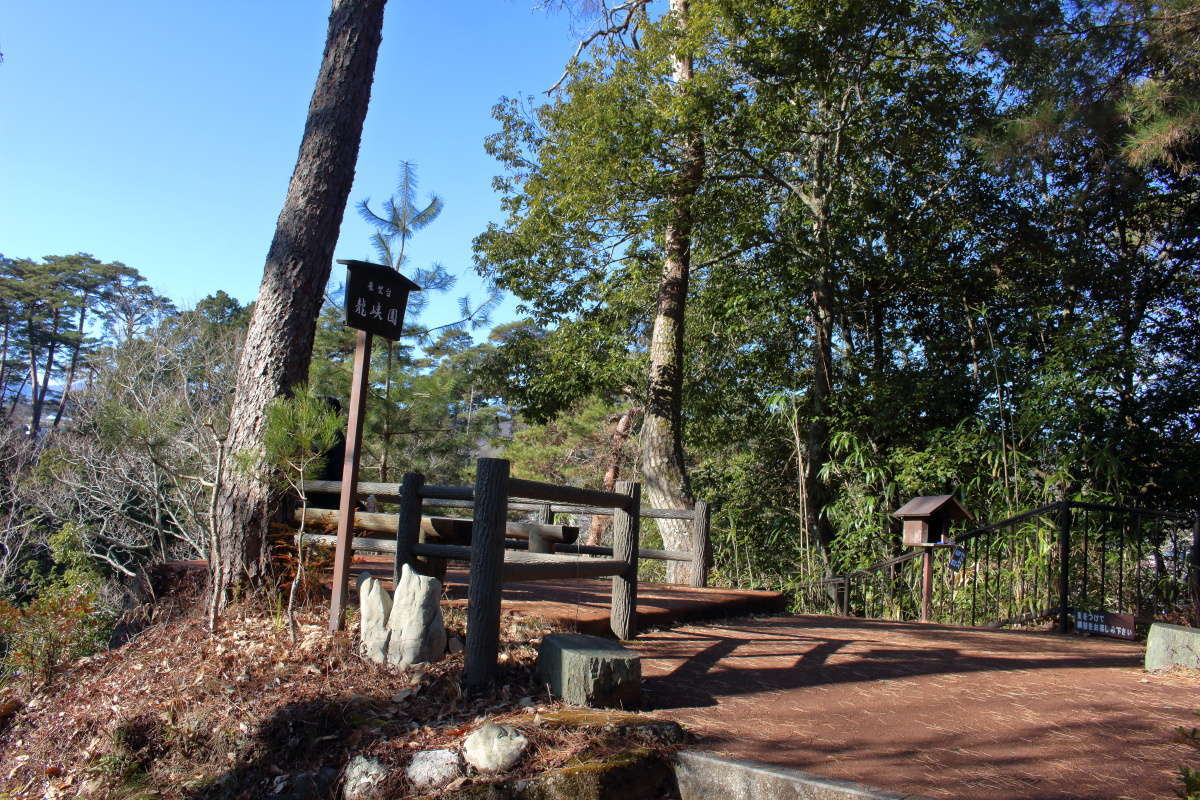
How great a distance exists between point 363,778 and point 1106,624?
6997 millimetres

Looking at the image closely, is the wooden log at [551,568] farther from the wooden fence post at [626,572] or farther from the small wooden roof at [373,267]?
the small wooden roof at [373,267]

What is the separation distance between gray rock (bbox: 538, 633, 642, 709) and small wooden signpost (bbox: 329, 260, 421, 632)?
154 cm

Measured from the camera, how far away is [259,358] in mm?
5543

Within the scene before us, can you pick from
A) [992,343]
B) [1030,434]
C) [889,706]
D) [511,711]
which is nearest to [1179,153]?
[992,343]

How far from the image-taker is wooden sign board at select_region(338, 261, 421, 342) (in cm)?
480

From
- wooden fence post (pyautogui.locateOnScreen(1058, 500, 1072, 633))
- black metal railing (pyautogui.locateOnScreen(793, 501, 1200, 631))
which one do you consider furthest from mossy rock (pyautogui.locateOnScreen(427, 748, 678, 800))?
wooden fence post (pyautogui.locateOnScreen(1058, 500, 1072, 633))

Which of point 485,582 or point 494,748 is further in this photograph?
point 485,582

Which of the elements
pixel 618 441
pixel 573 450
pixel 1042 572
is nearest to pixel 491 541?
pixel 1042 572

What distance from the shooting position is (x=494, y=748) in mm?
3143

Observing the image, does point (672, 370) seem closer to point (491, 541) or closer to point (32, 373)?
point (491, 541)

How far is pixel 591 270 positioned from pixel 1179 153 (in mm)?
7997

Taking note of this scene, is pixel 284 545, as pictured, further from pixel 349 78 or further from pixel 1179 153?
pixel 1179 153

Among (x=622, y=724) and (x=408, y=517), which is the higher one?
(x=408, y=517)

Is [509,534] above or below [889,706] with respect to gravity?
above
